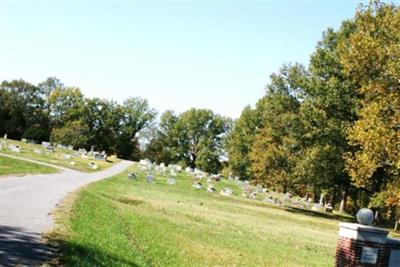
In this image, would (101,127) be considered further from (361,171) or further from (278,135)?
(361,171)

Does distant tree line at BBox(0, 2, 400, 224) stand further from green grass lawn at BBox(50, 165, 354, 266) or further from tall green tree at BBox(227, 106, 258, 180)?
green grass lawn at BBox(50, 165, 354, 266)

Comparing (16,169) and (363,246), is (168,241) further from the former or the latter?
(16,169)

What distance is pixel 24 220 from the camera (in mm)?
13492

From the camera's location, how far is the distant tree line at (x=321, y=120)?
27.9 m

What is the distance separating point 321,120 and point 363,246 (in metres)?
30.4

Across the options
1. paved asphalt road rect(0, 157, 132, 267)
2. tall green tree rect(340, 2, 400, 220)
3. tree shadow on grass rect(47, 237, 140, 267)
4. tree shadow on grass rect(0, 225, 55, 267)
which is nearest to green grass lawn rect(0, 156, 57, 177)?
paved asphalt road rect(0, 157, 132, 267)

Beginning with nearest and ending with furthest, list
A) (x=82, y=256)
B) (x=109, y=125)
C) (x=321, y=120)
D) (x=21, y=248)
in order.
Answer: (x=21, y=248) → (x=82, y=256) → (x=321, y=120) → (x=109, y=125)

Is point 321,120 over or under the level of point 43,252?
over

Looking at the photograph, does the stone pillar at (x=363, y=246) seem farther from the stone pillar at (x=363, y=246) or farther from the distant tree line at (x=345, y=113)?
the distant tree line at (x=345, y=113)

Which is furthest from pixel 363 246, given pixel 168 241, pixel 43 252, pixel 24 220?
pixel 24 220

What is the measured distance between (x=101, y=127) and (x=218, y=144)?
1140 inches

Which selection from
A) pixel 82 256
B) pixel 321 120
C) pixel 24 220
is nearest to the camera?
pixel 82 256

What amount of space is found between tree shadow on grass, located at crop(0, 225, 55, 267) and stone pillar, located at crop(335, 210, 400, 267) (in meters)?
6.81

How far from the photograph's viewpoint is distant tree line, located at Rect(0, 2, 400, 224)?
27.9 meters
